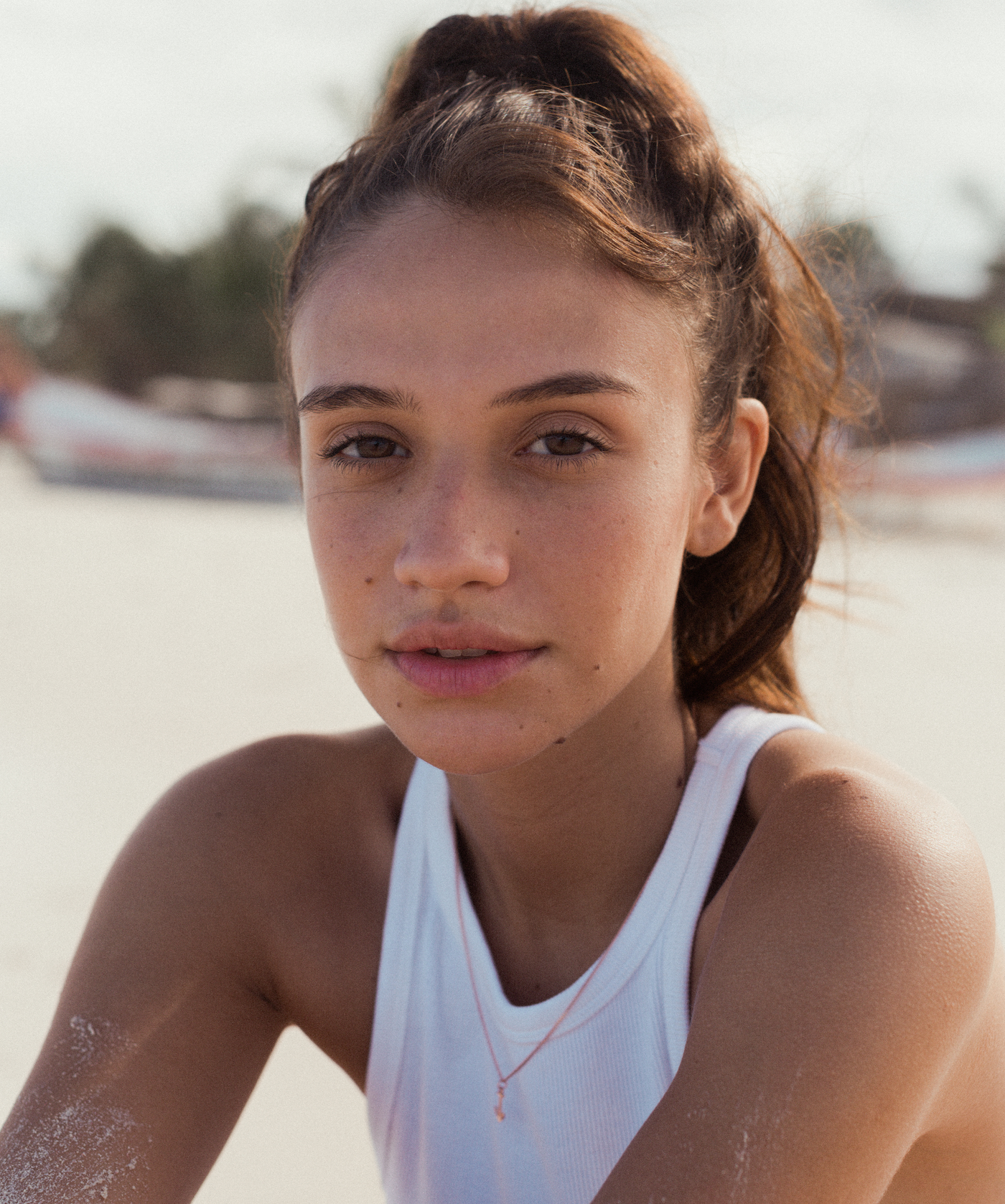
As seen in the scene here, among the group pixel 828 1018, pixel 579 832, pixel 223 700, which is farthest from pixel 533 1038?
pixel 223 700

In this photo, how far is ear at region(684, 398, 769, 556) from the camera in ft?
5.55

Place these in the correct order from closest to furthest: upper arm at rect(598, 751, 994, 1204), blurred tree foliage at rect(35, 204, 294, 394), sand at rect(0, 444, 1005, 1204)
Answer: upper arm at rect(598, 751, 994, 1204) < sand at rect(0, 444, 1005, 1204) < blurred tree foliage at rect(35, 204, 294, 394)

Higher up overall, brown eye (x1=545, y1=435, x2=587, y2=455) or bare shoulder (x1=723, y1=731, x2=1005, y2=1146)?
brown eye (x1=545, y1=435, x2=587, y2=455)

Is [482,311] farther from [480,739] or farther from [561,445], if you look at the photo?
[480,739]

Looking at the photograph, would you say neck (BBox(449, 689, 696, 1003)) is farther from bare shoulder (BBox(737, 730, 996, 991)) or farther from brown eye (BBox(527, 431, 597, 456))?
brown eye (BBox(527, 431, 597, 456))

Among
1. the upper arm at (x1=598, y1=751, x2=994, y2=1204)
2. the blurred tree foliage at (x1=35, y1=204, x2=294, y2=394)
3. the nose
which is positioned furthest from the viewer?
the blurred tree foliage at (x1=35, y1=204, x2=294, y2=394)

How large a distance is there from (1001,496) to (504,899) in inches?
733

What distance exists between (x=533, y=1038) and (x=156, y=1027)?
52cm

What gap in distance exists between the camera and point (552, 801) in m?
1.71

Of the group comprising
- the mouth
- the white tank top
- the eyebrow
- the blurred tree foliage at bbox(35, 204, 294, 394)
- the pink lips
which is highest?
the blurred tree foliage at bbox(35, 204, 294, 394)

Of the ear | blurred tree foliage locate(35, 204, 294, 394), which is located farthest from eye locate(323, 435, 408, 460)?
blurred tree foliage locate(35, 204, 294, 394)

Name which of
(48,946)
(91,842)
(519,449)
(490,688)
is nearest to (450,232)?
(519,449)

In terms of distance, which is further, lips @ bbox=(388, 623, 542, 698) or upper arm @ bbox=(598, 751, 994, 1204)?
lips @ bbox=(388, 623, 542, 698)

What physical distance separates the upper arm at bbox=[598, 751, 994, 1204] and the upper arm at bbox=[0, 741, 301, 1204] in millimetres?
682
